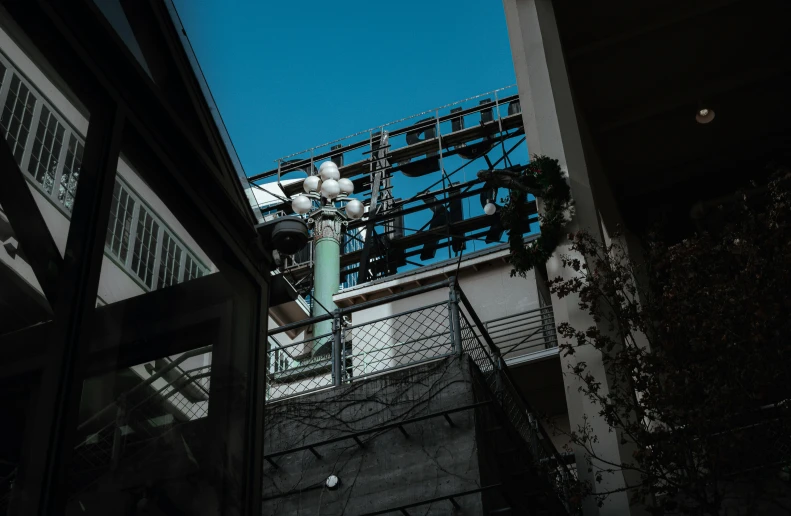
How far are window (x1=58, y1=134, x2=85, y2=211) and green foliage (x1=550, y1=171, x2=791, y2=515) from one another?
5.89 meters

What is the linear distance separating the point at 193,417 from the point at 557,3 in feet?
42.3

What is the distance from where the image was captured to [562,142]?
45.5 ft

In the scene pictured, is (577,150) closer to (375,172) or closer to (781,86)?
(781,86)

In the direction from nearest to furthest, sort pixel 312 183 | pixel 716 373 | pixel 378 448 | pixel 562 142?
pixel 716 373, pixel 378 448, pixel 562 142, pixel 312 183

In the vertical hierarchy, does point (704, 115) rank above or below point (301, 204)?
below

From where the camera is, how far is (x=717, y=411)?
8.44m

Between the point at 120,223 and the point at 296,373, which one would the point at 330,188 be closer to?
the point at 296,373

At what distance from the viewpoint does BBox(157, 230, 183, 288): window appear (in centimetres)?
515

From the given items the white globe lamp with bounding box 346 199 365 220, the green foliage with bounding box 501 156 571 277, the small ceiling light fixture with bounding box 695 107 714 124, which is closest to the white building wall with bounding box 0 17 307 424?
the green foliage with bounding box 501 156 571 277

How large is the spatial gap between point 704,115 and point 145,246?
48.3 ft

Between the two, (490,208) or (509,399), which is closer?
(509,399)

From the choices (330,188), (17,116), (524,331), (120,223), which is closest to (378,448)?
(120,223)

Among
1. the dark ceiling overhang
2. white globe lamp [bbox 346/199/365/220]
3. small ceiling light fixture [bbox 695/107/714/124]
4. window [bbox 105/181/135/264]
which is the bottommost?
window [bbox 105/181/135/264]

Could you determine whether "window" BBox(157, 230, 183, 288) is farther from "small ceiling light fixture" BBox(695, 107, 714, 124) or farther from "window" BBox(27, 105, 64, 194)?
"small ceiling light fixture" BBox(695, 107, 714, 124)
